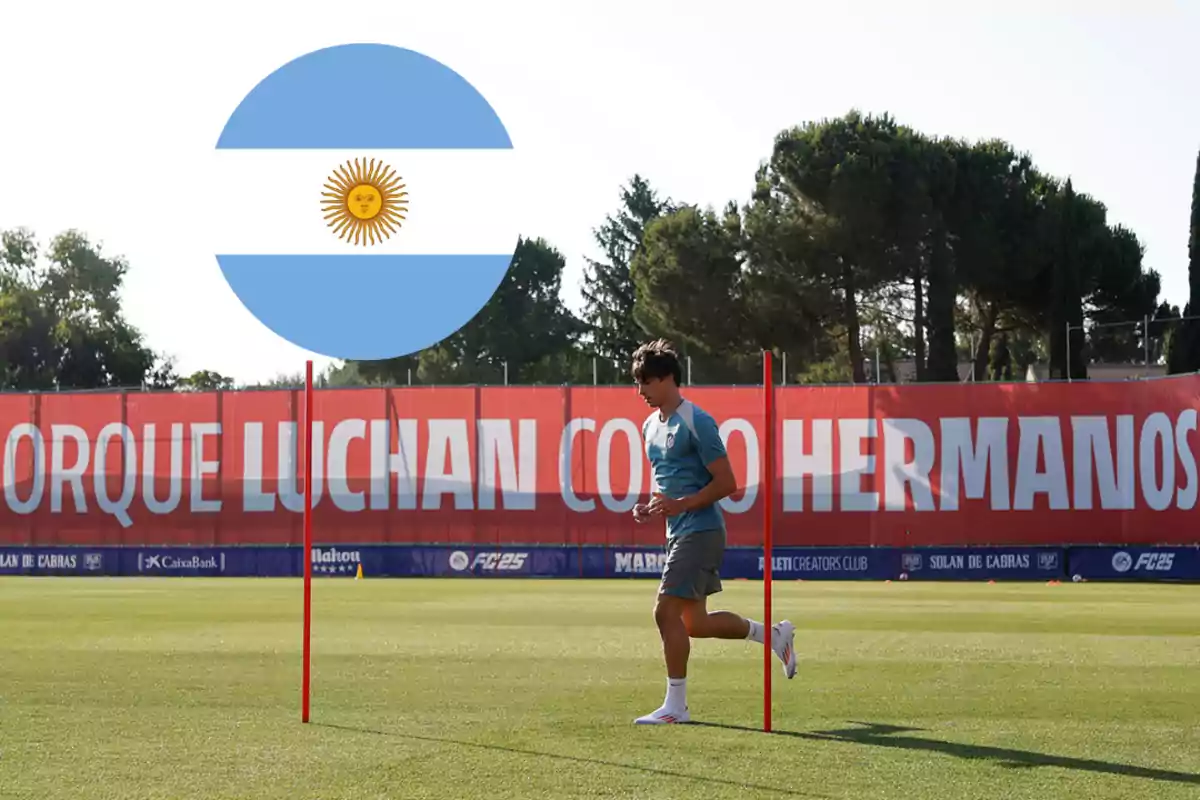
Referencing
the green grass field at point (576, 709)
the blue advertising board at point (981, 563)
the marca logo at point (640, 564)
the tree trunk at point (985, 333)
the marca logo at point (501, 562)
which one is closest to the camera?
the green grass field at point (576, 709)

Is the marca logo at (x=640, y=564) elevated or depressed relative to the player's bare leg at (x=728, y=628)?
depressed

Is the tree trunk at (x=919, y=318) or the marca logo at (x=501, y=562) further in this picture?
the tree trunk at (x=919, y=318)

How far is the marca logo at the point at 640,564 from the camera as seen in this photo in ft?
108

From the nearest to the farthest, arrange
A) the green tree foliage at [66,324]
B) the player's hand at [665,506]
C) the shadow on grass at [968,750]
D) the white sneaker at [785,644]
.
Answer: the shadow on grass at [968,750]
the player's hand at [665,506]
the white sneaker at [785,644]
the green tree foliage at [66,324]

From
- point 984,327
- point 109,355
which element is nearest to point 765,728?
point 984,327

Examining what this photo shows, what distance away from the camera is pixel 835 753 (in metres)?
8.17

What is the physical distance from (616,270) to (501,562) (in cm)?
6548

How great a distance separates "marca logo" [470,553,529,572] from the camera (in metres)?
33.4

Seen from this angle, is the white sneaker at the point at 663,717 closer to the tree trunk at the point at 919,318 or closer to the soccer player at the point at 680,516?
the soccer player at the point at 680,516

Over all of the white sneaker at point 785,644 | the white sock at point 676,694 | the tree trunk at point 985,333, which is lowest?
the white sock at point 676,694

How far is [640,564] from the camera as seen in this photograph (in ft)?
108

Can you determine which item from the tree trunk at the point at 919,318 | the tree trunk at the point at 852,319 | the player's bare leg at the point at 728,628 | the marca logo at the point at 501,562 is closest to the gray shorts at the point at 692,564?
the player's bare leg at the point at 728,628

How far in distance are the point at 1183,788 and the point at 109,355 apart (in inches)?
3567

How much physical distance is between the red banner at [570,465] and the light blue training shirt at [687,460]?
23041 mm
